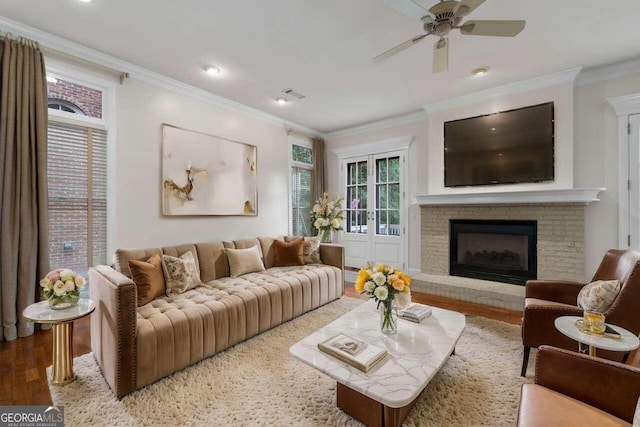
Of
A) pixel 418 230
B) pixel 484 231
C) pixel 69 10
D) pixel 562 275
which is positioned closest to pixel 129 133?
pixel 69 10

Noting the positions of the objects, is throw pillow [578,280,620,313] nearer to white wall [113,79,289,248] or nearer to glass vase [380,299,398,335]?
glass vase [380,299,398,335]

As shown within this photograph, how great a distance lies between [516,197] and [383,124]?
2.42 meters

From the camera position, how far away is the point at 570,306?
2.02 m

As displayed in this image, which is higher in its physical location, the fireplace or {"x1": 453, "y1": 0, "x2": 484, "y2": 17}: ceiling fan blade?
{"x1": 453, "y1": 0, "x2": 484, "y2": 17}: ceiling fan blade

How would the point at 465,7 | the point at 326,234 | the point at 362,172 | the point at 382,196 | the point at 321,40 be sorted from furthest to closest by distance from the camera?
the point at 362,172 < the point at 382,196 < the point at 326,234 < the point at 321,40 < the point at 465,7

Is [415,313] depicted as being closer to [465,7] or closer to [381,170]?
[465,7]

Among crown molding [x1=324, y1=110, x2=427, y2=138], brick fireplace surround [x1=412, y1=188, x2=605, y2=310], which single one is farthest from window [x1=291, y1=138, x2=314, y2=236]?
brick fireplace surround [x1=412, y1=188, x2=605, y2=310]

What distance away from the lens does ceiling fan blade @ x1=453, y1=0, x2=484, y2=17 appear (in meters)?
1.68

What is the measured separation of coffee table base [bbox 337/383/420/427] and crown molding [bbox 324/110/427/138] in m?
4.16

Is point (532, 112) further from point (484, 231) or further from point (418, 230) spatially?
point (418, 230)

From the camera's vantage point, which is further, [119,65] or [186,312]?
[119,65]

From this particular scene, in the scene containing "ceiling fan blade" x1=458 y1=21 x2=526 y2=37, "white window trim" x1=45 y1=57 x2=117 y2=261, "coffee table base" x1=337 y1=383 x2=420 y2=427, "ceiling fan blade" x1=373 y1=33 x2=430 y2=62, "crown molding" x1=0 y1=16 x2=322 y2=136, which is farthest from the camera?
"white window trim" x1=45 y1=57 x2=117 y2=261

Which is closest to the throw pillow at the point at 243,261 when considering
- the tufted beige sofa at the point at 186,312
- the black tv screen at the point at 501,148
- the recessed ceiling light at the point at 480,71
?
the tufted beige sofa at the point at 186,312

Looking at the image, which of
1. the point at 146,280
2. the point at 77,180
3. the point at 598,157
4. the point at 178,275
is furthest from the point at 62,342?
the point at 598,157
